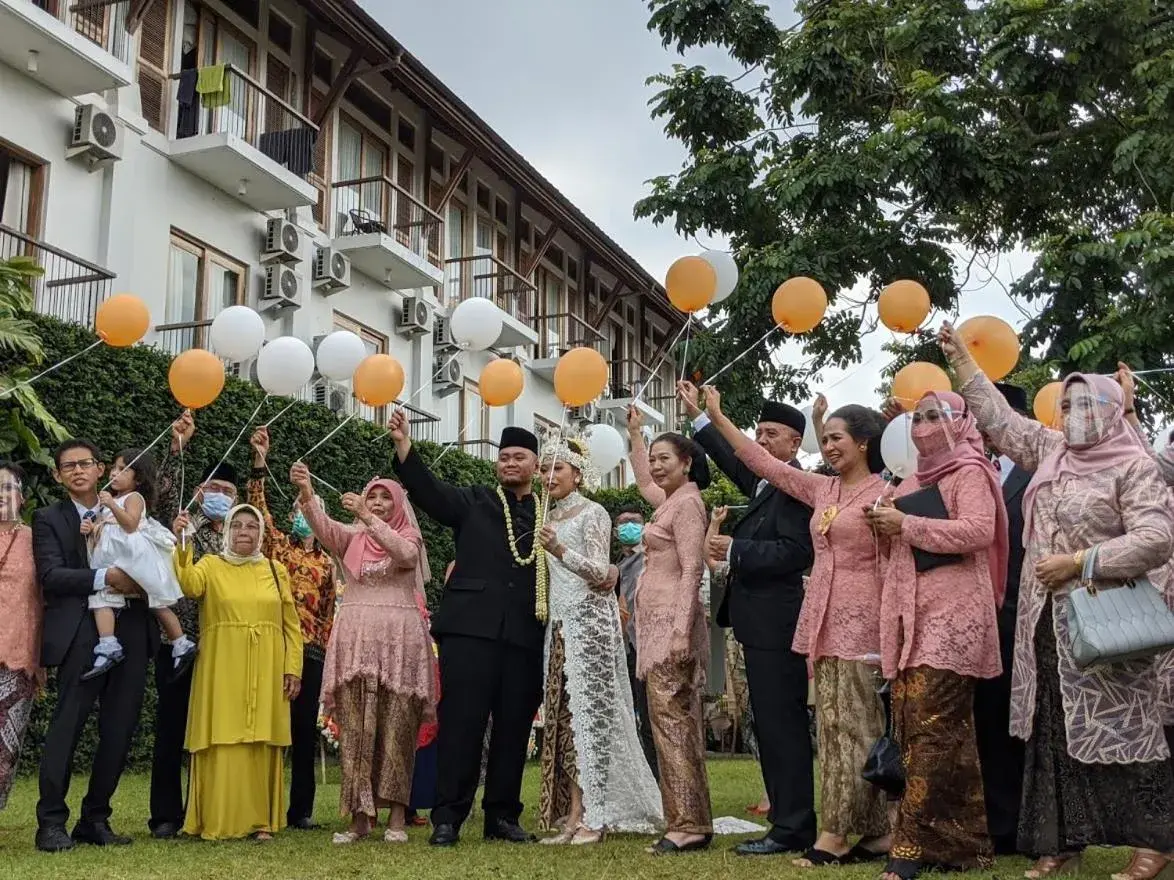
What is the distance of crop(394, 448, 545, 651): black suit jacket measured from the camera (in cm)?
593

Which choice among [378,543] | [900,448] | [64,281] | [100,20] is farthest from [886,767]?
[100,20]

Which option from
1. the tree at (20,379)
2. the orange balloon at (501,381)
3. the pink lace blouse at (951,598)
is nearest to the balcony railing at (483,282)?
the tree at (20,379)

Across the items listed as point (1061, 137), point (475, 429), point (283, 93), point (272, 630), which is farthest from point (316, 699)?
point (475, 429)

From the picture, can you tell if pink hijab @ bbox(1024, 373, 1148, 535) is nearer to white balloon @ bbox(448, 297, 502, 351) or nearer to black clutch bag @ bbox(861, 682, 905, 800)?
black clutch bag @ bbox(861, 682, 905, 800)

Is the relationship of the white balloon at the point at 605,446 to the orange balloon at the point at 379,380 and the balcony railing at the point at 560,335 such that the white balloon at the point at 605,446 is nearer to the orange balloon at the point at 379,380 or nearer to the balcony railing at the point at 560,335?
the orange balloon at the point at 379,380

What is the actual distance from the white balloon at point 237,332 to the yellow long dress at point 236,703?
2.17m

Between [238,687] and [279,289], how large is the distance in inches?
415

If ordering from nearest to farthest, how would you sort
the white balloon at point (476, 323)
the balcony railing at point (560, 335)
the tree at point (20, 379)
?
1. the white balloon at point (476, 323)
2. the tree at point (20, 379)
3. the balcony railing at point (560, 335)

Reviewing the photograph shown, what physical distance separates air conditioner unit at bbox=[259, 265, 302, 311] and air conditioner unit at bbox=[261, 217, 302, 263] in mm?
135

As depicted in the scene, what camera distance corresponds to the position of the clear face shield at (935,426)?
15.5 feet

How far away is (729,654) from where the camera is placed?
1131 centimetres

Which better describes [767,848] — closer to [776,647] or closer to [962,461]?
[776,647]

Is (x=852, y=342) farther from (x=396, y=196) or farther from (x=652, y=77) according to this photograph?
(x=396, y=196)

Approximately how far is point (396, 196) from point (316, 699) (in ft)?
43.9
